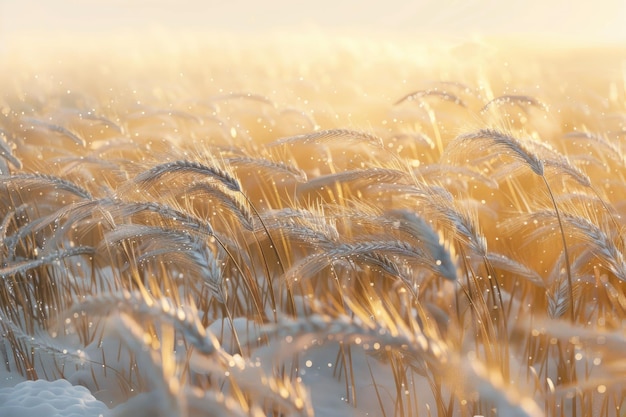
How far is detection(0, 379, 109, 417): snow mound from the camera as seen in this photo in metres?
1.46

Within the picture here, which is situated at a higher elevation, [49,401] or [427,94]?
[427,94]

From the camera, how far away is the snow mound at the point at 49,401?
1461 millimetres

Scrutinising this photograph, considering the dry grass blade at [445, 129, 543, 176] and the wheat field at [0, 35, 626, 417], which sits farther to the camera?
the dry grass blade at [445, 129, 543, 176]

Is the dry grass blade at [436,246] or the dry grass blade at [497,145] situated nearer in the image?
the dry grass blade at [436,246]

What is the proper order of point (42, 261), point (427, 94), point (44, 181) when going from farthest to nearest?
point (427, 94) → point (44, 181) → point (42, 261)

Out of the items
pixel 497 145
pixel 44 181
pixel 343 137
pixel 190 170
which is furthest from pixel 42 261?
pixel 497 145

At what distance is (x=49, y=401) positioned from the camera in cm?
152

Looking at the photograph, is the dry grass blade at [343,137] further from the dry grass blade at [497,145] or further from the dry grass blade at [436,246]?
the dry grass blade at [436,246]

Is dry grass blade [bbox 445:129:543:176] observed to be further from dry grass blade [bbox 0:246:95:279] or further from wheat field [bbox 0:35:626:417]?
dry grass blade [bbox 0:246:95:279]

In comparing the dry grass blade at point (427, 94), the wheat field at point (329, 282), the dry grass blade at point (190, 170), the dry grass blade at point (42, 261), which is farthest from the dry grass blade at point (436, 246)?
the dry grass blade at point (427, 94)

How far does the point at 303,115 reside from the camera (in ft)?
13.1

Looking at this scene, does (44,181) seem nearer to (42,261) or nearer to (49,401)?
(42,261)

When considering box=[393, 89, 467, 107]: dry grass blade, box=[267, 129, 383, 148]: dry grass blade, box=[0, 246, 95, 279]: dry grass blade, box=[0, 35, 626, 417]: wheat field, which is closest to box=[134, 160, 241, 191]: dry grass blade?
box=[0, 35, 626, 417]: wheat field

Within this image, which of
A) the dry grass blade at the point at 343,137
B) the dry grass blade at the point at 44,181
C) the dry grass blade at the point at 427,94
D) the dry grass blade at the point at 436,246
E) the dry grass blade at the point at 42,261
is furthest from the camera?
the dry grass blade at the point at 427,94
